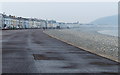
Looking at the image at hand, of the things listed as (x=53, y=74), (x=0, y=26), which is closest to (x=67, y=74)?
(x=53, y=74)

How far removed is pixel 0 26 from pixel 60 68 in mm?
119817

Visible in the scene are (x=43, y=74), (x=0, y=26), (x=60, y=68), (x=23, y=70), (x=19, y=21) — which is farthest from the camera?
(x=19, y=21)

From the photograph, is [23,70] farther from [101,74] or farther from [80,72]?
[101,74]

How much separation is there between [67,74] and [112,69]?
8.04ft

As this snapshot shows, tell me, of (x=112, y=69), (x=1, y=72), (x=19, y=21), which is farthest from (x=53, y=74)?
(x=19, y=21)

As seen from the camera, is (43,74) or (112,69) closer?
(43,74)

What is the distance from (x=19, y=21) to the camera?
589 ft

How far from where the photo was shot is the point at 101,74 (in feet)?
34.6

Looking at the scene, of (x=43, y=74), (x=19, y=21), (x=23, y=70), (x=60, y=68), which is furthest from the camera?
(x=19, y=21)

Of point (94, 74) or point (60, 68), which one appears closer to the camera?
point (94, 74)

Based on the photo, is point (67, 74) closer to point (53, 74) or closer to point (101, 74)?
point (53, 74)

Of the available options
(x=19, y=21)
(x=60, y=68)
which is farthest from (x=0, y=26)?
(x=60, y=68)

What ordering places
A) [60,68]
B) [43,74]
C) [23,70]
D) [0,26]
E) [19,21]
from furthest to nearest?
[19,21] < [0,26] < [60,68] < [23,70] < [43,74]

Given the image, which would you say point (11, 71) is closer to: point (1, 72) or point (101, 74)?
point (1, 72)
